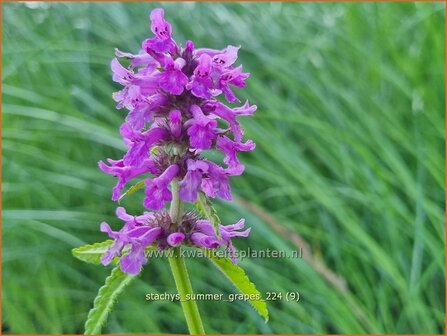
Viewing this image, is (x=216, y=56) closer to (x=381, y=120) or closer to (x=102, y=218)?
(x=102, y=218)

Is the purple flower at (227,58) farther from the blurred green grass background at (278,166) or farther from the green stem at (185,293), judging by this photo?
the blurred green grass background at (278,166)

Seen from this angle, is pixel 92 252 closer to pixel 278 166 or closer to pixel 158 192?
pixel 158 192

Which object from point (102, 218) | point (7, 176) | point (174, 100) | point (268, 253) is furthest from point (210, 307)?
point (174, 100)

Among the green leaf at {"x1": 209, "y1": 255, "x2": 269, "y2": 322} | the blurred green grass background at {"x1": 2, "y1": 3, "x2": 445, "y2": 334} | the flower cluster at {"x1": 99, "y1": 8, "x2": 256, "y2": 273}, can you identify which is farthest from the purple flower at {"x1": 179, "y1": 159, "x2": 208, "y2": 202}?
the blurred green grass background at {"x1": 2, "y1": 3, "x2": 445, "y2": 334}

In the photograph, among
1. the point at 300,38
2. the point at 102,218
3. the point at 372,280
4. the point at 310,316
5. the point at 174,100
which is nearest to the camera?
the point at 174,100

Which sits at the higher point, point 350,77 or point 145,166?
point 350,77

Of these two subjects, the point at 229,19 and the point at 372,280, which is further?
the point at 229,19

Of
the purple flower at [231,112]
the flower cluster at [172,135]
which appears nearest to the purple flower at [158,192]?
the flower cluster at [172,135]
